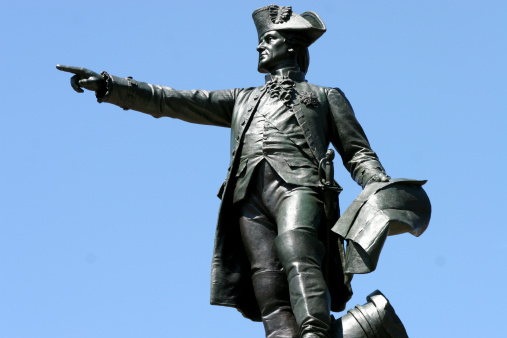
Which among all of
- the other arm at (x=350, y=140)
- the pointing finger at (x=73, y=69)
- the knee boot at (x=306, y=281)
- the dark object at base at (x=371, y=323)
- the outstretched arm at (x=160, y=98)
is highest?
the pointing finger at (x=73, y=69)

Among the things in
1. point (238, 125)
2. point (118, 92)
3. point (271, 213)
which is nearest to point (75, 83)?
point (118, 92)

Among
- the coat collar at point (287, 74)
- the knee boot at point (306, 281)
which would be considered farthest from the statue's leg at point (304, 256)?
the coat collar at point (287, 74)

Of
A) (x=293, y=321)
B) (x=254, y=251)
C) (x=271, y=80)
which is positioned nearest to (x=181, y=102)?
(x=271, y=80)

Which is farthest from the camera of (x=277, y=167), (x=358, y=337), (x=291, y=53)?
(x=291, y=53)

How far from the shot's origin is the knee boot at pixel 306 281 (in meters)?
10.8

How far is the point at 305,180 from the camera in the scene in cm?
1165

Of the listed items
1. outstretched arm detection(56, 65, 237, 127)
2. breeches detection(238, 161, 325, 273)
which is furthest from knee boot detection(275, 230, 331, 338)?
outstretched arm detection(56, 65, 237, 127)

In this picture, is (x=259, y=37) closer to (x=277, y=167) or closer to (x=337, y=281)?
(x=277, y=167)

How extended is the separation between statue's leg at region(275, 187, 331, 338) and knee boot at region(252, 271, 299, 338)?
12.2 inches

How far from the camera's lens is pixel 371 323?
11086mm

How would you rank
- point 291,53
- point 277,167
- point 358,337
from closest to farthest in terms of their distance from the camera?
point 358,337, point 277,167, point 291,53

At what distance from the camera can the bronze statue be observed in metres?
11.1

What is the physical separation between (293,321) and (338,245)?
0.89 metres

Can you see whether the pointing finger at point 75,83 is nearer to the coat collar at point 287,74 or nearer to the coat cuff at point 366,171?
the coat collar at point 287,74
